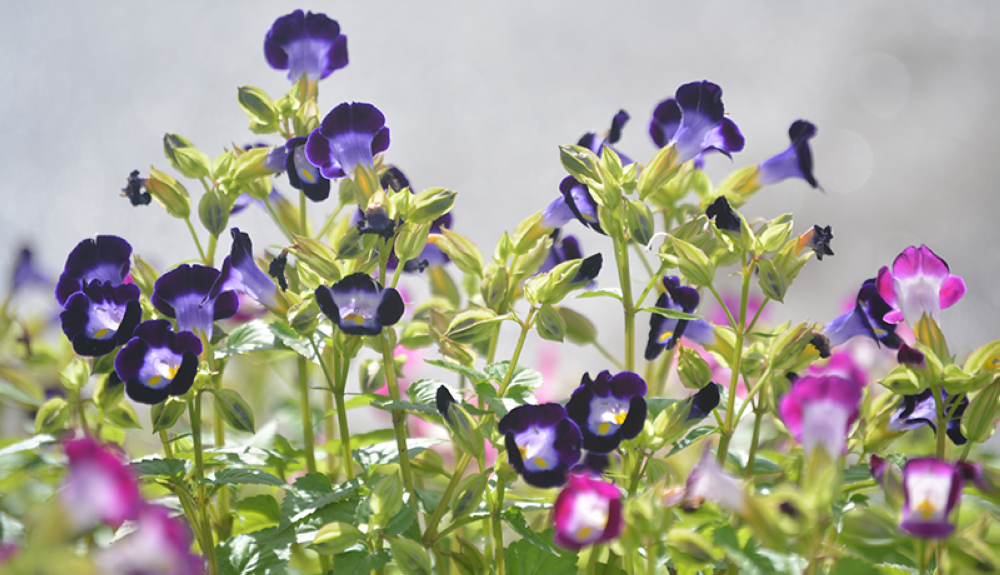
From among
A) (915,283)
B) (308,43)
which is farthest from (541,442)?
(308,43)

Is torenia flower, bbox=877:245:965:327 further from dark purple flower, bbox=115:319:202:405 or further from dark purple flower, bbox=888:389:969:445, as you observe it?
dark purple flower, bbox=115:319:202:405

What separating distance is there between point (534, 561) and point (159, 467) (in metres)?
0.26

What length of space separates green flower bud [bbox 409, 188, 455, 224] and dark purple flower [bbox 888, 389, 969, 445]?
335 mm

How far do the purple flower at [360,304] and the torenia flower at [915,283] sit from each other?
1.04 feet

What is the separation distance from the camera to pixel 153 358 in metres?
0.48

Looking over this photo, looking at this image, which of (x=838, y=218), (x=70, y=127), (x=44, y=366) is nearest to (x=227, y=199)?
(x=44, y=366)

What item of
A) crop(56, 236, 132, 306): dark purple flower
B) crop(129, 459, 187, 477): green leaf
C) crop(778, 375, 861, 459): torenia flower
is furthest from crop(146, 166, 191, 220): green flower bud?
crop(778, 375, 861, 459): torenia flower

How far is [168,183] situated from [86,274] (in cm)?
9

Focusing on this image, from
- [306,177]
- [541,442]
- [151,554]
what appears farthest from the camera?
[306,177]

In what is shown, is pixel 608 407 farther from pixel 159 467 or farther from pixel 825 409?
pixel 159 467

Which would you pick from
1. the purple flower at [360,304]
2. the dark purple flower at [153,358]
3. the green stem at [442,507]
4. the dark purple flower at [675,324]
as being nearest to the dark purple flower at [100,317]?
the dark purple flower at [153,358]

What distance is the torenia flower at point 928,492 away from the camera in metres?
0.36

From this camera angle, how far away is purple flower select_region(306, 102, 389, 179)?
52cm

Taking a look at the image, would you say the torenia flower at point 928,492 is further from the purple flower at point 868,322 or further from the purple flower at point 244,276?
the purple flower at point 244,276
